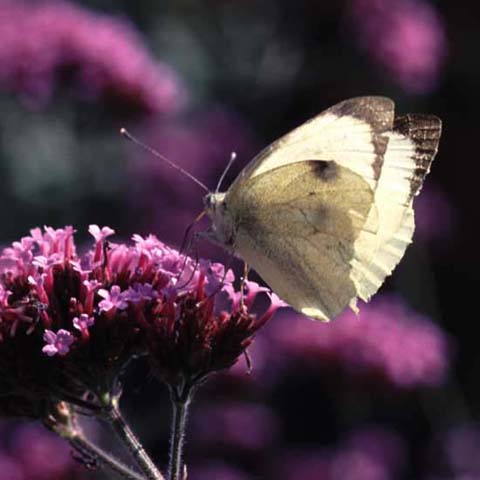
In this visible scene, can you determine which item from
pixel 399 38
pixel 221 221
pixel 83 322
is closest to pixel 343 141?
pixel 221 221

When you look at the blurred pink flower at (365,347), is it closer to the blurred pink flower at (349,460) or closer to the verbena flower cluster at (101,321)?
the blurred pink flower at (349,460)

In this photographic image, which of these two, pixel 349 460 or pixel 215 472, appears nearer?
pixel 215 472

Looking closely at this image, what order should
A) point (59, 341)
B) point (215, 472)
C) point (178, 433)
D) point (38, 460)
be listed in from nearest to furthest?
1. point (59, 341)
2. point (178, 433)
3. point (38, 460)
4. point (215, 472)

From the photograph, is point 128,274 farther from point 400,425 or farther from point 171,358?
point 400,425

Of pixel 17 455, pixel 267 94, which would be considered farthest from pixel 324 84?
pixel 17 455

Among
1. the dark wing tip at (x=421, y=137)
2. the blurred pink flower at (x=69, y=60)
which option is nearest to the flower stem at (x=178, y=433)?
the dark wing tip at (x=421, y=137)

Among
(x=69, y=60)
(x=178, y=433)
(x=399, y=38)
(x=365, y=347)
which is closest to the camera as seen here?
(x=178, y=433)

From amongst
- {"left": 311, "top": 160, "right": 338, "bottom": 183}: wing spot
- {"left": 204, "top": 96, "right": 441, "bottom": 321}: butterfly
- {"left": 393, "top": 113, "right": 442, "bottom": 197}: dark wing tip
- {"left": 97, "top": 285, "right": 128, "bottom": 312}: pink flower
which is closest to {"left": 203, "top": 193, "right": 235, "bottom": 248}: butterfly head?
{"left": 204, "top": 96, "right": 441, "bottom": 321}: butterfly

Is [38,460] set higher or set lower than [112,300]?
lower

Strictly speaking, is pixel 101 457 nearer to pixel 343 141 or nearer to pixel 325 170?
pixel 325 170
